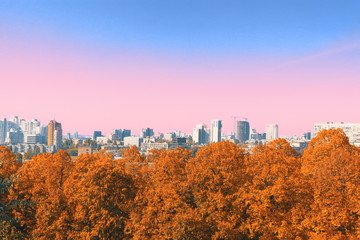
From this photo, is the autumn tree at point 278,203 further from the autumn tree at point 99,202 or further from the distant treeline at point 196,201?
the autumn tree at point 99,202

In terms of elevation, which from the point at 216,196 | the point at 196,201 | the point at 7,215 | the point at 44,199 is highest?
the point at 216,196

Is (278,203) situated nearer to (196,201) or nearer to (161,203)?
(196,201)

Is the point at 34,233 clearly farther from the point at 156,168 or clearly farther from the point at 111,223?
the point at 156,168

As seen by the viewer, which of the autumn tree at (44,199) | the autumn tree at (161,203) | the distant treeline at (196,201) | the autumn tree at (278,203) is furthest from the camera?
the autumn tree at (44,199)

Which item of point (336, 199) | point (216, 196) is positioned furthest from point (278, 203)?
point (216, 196)

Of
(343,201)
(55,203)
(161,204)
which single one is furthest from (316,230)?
(55,203)

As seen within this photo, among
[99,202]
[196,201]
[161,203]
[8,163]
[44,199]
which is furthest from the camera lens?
[8,163]

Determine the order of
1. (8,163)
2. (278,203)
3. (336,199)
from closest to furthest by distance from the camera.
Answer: (336,199) → (278,203) → (8,163)

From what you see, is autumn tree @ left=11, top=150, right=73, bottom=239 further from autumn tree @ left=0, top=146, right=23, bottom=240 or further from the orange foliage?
the orange foliage

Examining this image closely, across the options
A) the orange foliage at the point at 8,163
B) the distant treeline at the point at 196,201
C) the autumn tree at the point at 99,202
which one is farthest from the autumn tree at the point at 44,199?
the orange foliage at the point at 8,163
